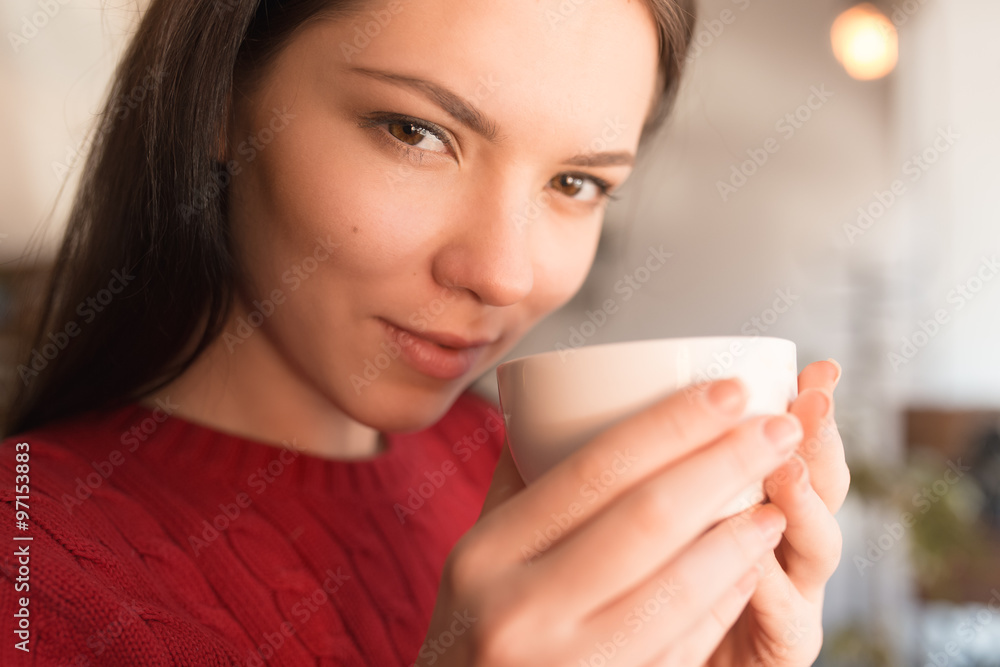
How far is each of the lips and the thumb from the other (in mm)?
186

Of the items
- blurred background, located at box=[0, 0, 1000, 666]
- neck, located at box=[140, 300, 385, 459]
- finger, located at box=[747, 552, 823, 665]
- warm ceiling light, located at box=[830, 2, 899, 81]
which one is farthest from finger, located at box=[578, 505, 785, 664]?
warm ceiling light, located at box=[830, 2, 899, 81]

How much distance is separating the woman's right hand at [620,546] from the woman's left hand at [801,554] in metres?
0.07

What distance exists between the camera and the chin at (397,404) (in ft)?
2.59

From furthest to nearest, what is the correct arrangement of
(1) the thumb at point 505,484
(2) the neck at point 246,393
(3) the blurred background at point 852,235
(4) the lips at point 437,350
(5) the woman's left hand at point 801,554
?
1. (3) the blurred background at point 852,235
2. (2) the neck at point 246,393
3. (4) the lips at point 437,350
4. (1) the thumb at point 505,484
5. (5) the woman's left hand at point 801,554

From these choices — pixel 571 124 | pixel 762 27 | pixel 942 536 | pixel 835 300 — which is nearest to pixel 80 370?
pixel 571 124

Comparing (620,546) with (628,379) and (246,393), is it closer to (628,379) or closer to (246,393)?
(628,379)

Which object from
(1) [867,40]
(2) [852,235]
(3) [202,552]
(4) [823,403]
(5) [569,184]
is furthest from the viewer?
(2) [852,235]

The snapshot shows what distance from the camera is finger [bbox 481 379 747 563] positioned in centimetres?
43

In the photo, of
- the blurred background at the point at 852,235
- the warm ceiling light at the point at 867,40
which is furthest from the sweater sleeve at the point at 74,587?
the warm ceiling light at the point at 867,40

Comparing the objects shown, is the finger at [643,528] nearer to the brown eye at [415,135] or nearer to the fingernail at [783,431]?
the fingernail at [783,431]

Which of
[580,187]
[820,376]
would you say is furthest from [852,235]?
[820,376]

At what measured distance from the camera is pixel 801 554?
22.6 inches

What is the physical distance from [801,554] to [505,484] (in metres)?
0.27

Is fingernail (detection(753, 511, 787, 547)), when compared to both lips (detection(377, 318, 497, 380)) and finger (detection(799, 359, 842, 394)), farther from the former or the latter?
lips (detection(377, 318, 497, 380))
